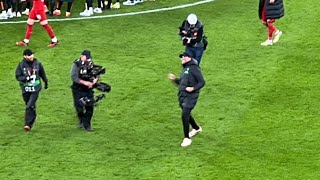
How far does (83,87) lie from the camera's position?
17.7 metres

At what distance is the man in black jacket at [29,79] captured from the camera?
17.6 m

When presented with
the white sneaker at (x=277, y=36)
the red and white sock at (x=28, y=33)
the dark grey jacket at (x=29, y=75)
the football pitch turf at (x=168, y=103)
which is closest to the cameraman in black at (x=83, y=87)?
the football pitch turf at (x=168, y=103)

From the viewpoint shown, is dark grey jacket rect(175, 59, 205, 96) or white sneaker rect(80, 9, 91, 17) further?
white sneaker rect(80, 9, 91, 17)

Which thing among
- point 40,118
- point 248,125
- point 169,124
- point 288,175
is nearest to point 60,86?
point 40,118

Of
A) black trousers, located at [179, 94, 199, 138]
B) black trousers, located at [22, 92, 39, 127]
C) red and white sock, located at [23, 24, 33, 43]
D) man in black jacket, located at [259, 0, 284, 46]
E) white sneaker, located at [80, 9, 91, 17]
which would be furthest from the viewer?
white sneaker, located at [80, 9, 91, 17]

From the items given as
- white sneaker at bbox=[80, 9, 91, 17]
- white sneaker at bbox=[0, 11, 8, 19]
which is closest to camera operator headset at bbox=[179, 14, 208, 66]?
white sneaker at bbox=[80, 9, 91, 17]

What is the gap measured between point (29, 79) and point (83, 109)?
1237mm

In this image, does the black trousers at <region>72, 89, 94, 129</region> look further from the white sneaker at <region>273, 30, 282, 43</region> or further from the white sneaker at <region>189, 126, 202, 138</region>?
the white sneaker at <region>273, 30, 282, 43</region>

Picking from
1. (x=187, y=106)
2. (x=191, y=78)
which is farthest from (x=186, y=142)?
(x=191, y=78)

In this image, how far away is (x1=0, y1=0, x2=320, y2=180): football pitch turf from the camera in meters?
16.5

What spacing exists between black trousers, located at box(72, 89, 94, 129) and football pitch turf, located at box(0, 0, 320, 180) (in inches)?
10.1

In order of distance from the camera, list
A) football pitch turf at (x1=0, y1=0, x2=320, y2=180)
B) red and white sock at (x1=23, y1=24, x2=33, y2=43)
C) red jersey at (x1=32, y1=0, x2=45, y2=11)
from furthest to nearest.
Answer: red and white sock at (x1=23, y1=24, x2=33, y2=43) < red jersey at (x1=32, y1=0, x2=45, y2=11) < football pitch turf at (x1=0, y1=0, x2=320, y2=180)

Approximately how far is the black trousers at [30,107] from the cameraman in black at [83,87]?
2.64 feet

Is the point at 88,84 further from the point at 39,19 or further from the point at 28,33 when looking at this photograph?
the point at 28,33
